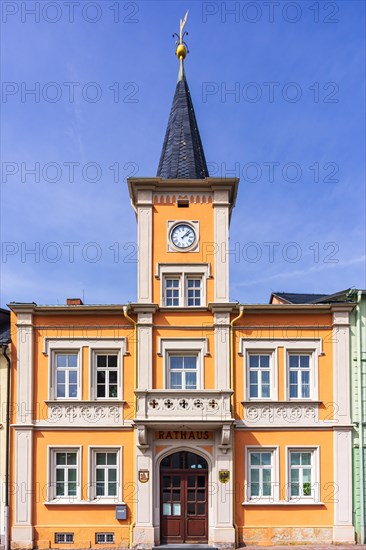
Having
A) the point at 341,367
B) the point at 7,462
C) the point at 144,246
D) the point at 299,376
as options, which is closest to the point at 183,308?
the point at 144,246

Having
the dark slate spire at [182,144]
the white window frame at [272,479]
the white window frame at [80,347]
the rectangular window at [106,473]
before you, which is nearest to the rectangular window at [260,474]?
the white window frame at [272,479]

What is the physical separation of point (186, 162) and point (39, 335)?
8.53 m

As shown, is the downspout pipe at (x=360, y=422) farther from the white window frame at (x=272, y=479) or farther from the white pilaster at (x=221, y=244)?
the white pilaster at (x=221, y=244)

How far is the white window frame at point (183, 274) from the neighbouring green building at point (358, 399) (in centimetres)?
514

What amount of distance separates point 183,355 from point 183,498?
4816mm

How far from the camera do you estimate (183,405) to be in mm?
21719

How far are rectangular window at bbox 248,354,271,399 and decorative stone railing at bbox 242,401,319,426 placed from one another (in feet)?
1.45

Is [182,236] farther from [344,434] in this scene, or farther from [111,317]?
[344,434]

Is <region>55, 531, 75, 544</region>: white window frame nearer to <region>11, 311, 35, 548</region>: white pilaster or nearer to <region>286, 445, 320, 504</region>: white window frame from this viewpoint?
<region>11, 311, 35, 548</region>: white pilaster

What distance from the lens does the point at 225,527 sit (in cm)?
2164

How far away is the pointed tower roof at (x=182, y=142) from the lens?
2502 centimetres

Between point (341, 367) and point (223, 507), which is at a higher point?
point (341, 367)

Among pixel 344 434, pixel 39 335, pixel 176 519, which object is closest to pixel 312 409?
pixel 344 434

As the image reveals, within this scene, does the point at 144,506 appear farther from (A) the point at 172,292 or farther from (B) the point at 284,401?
(A) the point at 172,292
